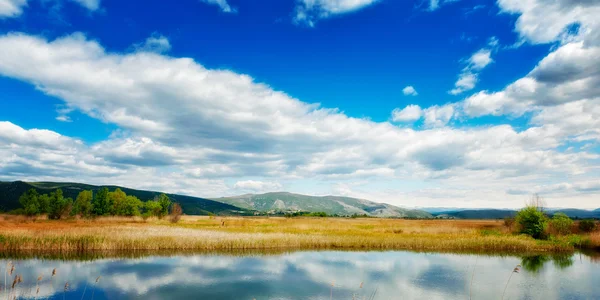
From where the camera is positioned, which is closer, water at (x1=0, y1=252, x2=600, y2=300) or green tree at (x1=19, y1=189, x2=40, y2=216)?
water at (x1=0, y1=252, x2=600, y2=300)

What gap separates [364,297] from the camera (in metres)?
20.3

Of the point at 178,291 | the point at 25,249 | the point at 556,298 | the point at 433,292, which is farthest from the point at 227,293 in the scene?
the point at 25,249

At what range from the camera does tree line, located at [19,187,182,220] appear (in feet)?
289

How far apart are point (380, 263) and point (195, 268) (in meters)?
16.3

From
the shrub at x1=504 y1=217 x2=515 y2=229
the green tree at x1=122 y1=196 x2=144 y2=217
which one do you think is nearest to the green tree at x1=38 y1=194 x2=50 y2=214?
the green tree at x1=122 y1=196 x2=144 y2=217

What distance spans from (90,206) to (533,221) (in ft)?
315

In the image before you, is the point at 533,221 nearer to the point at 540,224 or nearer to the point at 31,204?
the point at 540,224

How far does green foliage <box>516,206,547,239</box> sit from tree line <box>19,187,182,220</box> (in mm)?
70166

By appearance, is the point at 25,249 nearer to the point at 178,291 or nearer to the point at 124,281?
the point at 124,281

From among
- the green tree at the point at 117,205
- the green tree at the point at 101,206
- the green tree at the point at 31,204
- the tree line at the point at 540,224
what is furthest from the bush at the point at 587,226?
the green tree at the point at 31,204

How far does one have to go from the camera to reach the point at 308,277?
26.2m

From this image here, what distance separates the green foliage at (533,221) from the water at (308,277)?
14.7 m

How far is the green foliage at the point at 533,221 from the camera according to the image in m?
51.1

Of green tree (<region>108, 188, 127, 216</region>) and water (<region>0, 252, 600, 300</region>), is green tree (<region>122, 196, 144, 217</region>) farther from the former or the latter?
water (<region>0, 252, 600, 300</region>)
